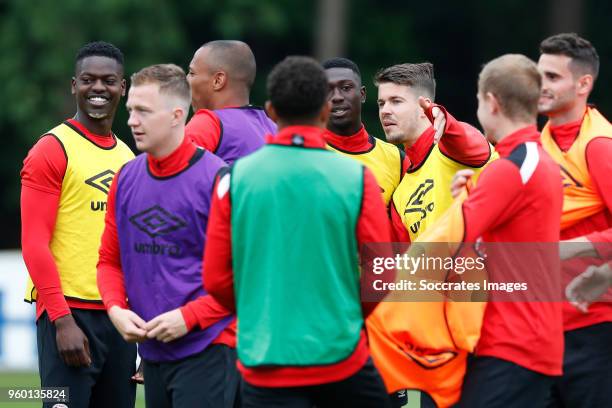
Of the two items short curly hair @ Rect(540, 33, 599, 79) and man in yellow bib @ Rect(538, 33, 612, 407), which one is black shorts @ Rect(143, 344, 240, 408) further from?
short curly hair @ Rect(540, 33, 599, 79)

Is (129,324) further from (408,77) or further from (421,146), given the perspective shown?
(408,77)

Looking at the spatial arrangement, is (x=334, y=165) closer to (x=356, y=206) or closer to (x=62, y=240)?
(x=356, y=206)

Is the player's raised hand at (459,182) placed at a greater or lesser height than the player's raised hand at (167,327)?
greater

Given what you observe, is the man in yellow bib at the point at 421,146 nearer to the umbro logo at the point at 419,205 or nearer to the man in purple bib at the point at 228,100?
the umbro logo at the point at 419,205

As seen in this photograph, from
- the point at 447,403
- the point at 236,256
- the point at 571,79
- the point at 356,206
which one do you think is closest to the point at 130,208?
the point at 236,256

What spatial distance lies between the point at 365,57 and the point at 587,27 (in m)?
4.98

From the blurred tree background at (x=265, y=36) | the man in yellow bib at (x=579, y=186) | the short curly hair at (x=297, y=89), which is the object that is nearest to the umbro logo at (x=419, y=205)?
the man in yellow bib at (x=579, y=186)

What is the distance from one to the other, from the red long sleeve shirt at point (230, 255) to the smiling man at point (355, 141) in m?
2.32

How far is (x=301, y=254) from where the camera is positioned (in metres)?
4.84

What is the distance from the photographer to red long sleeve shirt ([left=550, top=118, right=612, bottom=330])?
6.02m

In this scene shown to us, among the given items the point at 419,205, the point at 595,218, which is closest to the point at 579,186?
the point at 595,218

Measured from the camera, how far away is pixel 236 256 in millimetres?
5012

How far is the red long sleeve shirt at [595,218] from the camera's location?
19.8ft

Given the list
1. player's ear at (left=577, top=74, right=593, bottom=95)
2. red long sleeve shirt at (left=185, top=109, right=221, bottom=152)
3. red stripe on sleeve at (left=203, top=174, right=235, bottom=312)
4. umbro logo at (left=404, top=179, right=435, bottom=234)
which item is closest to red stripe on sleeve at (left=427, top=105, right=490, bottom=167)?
umbro logo at (left=404, top=179, right=435, bottom=234)
